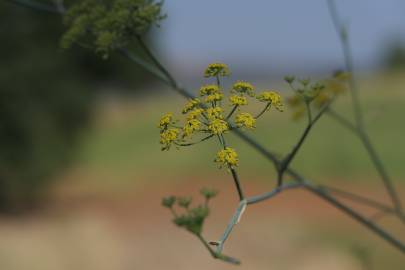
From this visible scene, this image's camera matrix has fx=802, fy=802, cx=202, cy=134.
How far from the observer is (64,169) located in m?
22.8

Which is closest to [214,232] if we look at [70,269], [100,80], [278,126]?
[70,269]

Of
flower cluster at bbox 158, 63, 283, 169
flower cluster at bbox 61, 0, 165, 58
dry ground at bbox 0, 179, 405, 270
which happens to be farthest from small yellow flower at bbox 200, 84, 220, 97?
dry ground at bbox 0, 179, 405, 270

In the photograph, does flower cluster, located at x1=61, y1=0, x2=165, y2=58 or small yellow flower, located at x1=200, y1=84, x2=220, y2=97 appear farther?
flower cluster, located at x1=61, y1=0, x2=165, y2=58

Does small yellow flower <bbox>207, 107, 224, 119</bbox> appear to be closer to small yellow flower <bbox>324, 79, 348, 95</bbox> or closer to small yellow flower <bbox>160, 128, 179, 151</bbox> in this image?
small yellow flower <bbox>160, 128, 179, 151</bbox>

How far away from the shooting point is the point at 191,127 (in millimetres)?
2119

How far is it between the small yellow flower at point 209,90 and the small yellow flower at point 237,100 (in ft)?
0.16

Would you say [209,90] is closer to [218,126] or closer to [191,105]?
[191,105]

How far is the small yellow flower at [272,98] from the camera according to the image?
2233 millimetres

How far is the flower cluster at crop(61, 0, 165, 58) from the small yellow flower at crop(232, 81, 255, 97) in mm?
934

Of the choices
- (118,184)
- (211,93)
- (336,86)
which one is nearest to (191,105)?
(211,93)

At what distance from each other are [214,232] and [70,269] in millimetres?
4332

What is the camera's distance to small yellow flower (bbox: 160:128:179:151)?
2121 mm

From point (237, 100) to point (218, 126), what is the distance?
0.20 meters

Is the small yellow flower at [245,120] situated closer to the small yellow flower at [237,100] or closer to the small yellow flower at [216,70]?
the small yellow flower at [237,100]
